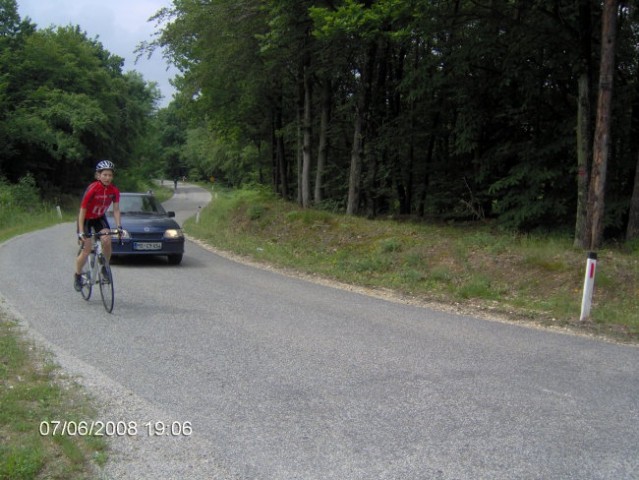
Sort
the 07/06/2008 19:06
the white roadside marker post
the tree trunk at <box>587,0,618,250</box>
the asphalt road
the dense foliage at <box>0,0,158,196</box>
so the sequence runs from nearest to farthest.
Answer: the asphalt road < the 07/06/2008 19:06 < the white roadside marker post < the tree trunk at <box>587,0,618,250</box> < the dense foliage at <box>0,0,158,196</box>

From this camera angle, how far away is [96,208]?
318 inches

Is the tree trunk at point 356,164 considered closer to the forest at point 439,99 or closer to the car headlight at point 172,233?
the forest at point 439,99

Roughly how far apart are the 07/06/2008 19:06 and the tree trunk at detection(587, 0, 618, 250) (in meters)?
9.31

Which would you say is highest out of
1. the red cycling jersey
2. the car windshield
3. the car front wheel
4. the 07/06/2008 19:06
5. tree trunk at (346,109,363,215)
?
tree trunk at (346,109,363,215)

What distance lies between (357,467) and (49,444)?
77.5 inches

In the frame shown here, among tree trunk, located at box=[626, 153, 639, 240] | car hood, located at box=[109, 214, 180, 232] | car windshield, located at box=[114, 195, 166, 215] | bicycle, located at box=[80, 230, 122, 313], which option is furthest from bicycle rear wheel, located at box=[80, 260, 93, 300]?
tree trunk, located at box=[626, 153, 639, 240]

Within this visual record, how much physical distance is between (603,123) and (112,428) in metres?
9.98

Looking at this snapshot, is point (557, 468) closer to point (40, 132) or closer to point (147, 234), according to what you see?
point (147, 234)

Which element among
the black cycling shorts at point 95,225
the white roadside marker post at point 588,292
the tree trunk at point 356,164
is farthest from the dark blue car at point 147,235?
the white roadside marker post at point 588,292

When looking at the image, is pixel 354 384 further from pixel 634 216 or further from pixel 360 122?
pixel 360 122

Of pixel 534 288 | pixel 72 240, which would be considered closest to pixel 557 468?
pixel 534 288

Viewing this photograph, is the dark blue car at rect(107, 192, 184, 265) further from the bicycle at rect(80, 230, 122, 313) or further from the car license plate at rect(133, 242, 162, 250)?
the bicycle at rect(80, 230, 122, 313)

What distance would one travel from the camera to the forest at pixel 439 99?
496 inches

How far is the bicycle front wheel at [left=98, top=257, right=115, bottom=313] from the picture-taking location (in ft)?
24.8
